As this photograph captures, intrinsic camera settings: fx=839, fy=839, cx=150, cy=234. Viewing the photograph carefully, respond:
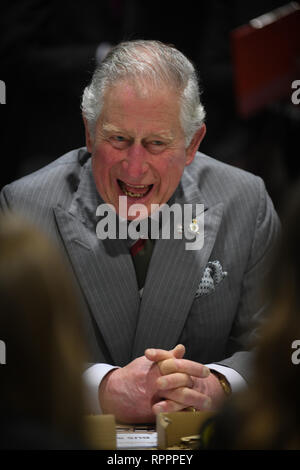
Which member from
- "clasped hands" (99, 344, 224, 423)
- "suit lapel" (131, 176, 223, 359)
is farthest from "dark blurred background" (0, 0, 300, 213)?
"clasped hands" (99, 344, 224, 423)

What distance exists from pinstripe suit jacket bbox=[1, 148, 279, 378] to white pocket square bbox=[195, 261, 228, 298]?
0.02 meters

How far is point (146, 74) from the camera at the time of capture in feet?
8.14

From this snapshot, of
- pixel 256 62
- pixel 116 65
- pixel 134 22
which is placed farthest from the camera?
pixel 134 22

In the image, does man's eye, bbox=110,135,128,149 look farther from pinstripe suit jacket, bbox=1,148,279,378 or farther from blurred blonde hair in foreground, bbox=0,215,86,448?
blurred blonde hair in foreground, bbox=0,215,86,448

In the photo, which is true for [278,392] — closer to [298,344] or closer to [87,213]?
[298,344]

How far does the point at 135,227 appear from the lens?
2670 millimetres

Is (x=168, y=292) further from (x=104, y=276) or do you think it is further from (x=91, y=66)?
(x=91, y=66)

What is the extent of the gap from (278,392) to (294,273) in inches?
7.0

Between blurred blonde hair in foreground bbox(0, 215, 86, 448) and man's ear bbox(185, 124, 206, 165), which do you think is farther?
man's ear bbox(185, 124, 206, 165)

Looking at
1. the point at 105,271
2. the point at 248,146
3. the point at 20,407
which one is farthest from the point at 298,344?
the point at 248,146

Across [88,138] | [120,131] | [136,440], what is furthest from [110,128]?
[136,440]

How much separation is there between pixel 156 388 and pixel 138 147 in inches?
28.7

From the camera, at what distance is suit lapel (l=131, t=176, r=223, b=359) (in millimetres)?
2549

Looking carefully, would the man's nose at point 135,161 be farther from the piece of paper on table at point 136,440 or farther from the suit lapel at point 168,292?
the piece of paper on table at point 136,440
